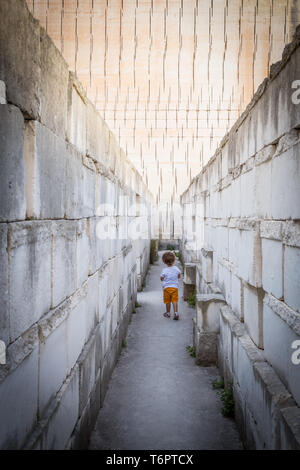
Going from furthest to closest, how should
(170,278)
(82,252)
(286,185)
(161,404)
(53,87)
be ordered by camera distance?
(170,278), (161,404), (82,252), (286,185), (53,87)

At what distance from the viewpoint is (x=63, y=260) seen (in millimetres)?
2438

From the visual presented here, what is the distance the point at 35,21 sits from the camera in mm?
1826

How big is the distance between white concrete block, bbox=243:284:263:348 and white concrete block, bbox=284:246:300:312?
64cm

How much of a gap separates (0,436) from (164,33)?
32.6ft

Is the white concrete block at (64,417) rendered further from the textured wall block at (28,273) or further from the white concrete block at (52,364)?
the textured wall block at (28,273)

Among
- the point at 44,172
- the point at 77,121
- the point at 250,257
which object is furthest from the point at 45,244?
the point at 250,257

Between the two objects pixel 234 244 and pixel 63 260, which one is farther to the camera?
pixel 234 244

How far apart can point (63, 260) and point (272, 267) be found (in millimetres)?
1530

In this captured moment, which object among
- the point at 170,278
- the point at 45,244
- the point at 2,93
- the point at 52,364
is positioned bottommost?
the point at 170,278

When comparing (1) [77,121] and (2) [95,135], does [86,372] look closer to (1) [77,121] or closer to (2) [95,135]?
(1) [77,121]

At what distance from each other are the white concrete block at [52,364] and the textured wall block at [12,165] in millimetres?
822

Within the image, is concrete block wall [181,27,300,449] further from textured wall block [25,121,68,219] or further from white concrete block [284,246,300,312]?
textured wall block [25,121,68,219]

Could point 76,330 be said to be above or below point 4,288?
below

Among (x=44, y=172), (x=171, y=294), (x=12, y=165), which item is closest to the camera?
(x=12, y=165)
